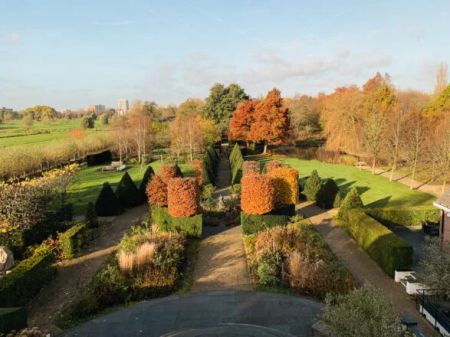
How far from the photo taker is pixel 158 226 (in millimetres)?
18062

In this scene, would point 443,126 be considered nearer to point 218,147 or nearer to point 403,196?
point 403,196

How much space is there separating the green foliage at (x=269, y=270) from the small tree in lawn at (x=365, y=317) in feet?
15.5

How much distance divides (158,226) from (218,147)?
39552mm

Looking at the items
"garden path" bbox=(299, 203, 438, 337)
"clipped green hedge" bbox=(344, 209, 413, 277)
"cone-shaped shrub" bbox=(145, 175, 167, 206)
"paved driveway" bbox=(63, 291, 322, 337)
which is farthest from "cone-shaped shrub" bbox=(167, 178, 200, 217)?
"clipped green hedge" bbox=(344, 209, 413, 277)

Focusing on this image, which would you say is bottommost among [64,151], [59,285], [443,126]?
[59,285]

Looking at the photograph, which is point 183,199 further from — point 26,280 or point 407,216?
point 407,216

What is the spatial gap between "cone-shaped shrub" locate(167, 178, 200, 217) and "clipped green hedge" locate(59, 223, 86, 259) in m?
4.05

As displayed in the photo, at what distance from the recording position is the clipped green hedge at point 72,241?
15234 millimetres

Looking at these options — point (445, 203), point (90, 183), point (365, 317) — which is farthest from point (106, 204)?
point (365, 317)

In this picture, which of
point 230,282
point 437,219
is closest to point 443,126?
point 437,219

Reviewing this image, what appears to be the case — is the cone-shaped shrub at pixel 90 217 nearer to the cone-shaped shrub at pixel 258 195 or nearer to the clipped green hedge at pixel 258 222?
the clipped green hedge at pixel 258 222

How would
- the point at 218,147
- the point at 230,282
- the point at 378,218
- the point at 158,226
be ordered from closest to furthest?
the point at 230,282 → the point at 158,226 → the point at 378,218 → the point at 218,147

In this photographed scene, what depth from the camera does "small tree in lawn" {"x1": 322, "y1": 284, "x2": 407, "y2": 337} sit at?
21.7ft

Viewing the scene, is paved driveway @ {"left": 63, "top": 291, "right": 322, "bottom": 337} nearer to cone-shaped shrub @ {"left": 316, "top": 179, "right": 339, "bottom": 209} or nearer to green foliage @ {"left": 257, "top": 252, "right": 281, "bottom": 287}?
green foliage @ {"left": 257, "top": 252, "right": 281, "bottom": 287}
